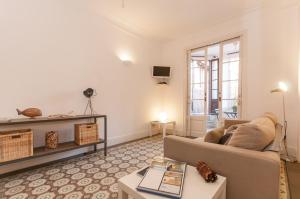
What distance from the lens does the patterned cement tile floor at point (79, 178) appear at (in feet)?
6.11

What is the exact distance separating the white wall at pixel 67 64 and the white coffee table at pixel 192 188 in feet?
6.91

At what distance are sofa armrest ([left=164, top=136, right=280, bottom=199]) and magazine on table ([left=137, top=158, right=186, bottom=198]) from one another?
23 centimetres

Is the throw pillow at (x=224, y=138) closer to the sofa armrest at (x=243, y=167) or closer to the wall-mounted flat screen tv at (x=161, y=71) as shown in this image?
the sofa armrest at (x=243, y=167)

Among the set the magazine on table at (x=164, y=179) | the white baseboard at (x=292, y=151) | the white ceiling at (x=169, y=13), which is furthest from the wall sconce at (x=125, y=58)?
the white baseboard at (x=292, y=151)

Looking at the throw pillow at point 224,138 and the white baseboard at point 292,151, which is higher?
the throw pillow at point 224,138

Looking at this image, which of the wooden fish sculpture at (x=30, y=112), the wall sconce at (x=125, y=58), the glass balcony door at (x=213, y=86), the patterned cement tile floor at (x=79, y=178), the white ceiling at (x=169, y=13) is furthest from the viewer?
the wall sconce at (x=125, y=58)

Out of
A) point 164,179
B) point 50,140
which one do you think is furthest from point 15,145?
point 164,179

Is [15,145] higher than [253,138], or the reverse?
[253,138]

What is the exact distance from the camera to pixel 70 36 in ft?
9.82

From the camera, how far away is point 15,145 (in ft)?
6.82

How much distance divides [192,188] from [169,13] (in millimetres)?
3262

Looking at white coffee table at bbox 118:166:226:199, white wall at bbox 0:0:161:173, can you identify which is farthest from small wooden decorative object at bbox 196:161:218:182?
white wall at bbox 0:0:161:173

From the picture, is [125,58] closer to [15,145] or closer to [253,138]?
[15,145]

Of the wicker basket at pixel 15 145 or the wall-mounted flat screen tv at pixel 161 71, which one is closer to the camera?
the wicker basket at pixel 15 145
